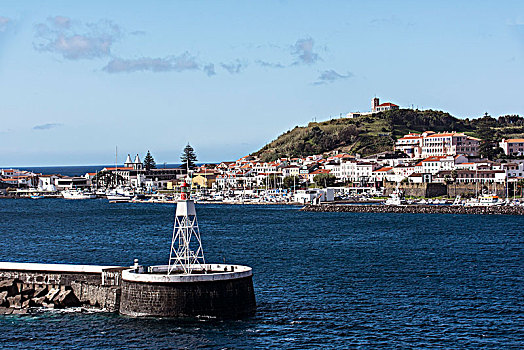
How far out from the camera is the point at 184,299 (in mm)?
29453

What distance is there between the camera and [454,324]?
3116 centimetres

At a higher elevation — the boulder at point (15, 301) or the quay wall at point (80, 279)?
the quay wall at point (80, 279)

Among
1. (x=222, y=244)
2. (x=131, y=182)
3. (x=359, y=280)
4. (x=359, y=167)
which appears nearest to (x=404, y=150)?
(x=359, y=167)

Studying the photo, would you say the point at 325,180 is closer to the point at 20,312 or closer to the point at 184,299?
the point at 20,312

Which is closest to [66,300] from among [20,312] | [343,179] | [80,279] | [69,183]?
[80,279]

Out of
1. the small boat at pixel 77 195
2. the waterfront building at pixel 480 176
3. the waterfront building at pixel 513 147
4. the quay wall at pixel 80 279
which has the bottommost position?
the quay wall at pixel 80 279

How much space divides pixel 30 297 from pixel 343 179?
130m

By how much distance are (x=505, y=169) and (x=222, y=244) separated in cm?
8500

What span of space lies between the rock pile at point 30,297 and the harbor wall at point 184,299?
138 inches

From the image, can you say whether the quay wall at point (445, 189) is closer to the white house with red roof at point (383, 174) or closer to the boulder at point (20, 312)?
the white house with red roof at point (383, 174)

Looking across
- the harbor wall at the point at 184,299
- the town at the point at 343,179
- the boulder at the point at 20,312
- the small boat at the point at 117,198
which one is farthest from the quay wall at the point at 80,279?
the small boat at the point at 117,198

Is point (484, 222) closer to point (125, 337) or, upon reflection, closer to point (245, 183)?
point (125, 337)

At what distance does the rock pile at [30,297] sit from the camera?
106 ft

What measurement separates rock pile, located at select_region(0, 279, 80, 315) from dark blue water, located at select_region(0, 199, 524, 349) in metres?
0.99
